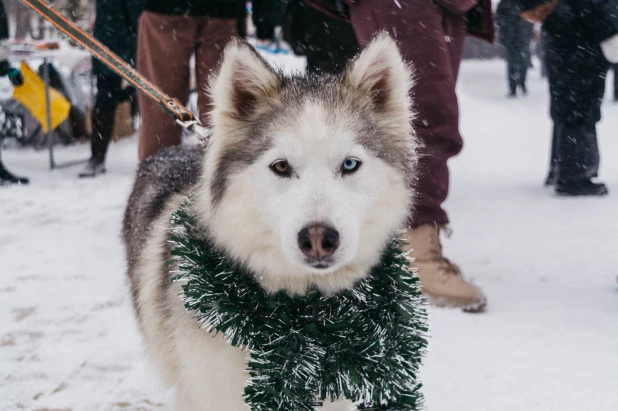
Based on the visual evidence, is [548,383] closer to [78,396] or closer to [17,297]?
[78,396]

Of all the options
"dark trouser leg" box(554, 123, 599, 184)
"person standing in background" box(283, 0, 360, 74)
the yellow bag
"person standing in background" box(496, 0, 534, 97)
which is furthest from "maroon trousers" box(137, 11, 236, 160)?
"person standing in background" box(496, 0, 534, 97)

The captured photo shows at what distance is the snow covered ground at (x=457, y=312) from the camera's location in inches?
92.4

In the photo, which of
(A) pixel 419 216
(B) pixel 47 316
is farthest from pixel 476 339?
(B) pixel 47 316

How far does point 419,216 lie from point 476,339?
→ 73 cm

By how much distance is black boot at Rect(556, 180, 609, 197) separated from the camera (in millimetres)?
5246

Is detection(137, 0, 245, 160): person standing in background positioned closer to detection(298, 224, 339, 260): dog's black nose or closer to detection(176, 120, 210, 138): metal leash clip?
detection(176, 120, 210, 138): metal leash clip

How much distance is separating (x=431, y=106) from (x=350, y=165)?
4.91 feet

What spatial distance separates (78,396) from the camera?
2334mm

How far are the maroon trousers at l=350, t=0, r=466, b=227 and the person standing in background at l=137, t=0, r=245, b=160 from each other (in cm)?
104

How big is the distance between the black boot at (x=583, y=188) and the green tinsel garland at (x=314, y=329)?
3.99m

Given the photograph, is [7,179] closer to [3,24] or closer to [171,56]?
[3,24]

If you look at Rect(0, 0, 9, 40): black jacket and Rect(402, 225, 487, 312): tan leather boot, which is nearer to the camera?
Rect(402, 225, 487, 312): tan leather boot

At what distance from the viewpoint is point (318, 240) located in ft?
4.97

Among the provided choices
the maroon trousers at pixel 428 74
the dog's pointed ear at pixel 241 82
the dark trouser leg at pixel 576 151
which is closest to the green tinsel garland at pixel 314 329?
the dog's pointed ear at pixel 241 82
